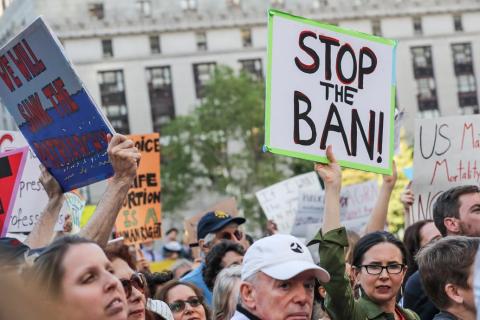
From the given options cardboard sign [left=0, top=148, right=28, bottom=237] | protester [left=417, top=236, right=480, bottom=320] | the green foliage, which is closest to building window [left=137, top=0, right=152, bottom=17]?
the green foliage

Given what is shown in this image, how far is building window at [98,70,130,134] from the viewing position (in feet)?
247

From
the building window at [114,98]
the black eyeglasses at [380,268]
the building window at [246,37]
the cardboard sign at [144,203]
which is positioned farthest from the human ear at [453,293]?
the building window at [246,37]

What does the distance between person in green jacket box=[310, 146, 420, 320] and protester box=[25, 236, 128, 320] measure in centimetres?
150

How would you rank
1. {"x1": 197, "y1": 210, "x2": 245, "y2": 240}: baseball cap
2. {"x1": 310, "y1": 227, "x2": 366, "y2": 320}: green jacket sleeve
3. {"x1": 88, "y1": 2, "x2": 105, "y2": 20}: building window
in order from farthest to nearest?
{"x1": 88, "y1": 2, "x2": 105, "y2": 20}: building window, {"x1": 197, "y1": 210, "x2": 245, "y2": 240}: baseball cap, {"x1": 310, "y1": 227, "x2": 366, "y2": 320}: green jacket sleeve

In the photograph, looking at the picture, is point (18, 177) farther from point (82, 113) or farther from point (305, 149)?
point (305, 149)

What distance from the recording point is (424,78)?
7931 centimetres

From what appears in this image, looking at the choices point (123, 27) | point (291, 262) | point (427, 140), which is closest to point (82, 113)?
point (291, 262)

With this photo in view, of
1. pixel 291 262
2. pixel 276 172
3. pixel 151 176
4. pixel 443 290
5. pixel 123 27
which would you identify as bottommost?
pixel 276 172

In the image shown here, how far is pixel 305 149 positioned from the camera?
5715mm

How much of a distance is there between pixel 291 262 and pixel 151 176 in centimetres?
644

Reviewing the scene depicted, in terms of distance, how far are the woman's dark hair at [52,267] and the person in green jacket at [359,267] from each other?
5.01ft

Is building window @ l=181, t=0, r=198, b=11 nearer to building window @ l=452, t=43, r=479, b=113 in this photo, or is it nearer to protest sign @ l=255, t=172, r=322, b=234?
building window @ l=452, t=43, r=479, b=113

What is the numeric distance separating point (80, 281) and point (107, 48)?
245ft

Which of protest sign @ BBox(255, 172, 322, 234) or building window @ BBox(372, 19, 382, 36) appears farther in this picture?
building window @ BBox(372, 19, 382, 36)
